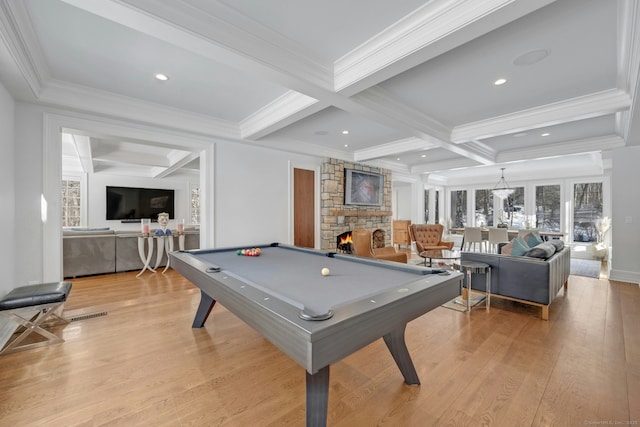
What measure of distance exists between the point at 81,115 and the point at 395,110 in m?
3.92

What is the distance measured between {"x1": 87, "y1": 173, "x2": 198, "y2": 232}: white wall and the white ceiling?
582 centimetres

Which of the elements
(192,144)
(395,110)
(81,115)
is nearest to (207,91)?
(192,144)

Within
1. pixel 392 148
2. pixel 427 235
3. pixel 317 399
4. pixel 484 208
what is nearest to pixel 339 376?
pixel 317 399

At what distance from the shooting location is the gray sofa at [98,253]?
4719 millimetres

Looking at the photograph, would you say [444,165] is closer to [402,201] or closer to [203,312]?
[402,201]

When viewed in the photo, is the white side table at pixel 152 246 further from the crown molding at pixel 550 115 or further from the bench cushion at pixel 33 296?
the crown molding at pixel 550 115

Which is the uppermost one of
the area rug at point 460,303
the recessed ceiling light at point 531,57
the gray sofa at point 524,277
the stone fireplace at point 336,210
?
the recessed ceiling light at point 531,57

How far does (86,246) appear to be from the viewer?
485 cm

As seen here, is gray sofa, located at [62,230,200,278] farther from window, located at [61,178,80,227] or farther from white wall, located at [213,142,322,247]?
window, located at [61,178,80,227]

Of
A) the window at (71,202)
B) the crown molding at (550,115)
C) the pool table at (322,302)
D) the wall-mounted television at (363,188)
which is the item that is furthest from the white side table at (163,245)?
the crown molding at (550,115)

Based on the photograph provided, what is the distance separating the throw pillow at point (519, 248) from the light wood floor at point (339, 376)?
2.46ft

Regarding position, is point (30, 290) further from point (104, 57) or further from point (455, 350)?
point (455, 350)

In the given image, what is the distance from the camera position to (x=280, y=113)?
3.52 m

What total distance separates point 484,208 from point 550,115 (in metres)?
6.85
